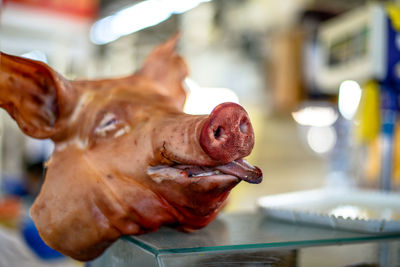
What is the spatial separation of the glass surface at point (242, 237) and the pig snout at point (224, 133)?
123mm

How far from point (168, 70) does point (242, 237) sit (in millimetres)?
368

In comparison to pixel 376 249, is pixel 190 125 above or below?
above

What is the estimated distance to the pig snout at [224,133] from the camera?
0.47m

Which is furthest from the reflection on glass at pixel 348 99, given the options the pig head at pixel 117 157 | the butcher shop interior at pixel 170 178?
the pig head at pixel 117 157

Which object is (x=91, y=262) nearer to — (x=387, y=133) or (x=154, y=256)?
(x=154, y=256)

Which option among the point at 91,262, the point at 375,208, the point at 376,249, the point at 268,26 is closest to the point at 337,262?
the point at 376,249

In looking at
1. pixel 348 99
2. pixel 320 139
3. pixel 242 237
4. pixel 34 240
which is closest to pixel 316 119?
pixel 320 139

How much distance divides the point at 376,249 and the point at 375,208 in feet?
0.75

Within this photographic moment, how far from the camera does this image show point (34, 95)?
2.06 ft

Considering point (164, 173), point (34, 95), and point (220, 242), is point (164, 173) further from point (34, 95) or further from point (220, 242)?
point (34, 95)

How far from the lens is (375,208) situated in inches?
32.9

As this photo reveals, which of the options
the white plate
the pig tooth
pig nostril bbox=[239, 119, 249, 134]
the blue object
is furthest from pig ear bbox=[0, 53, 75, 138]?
the blue object

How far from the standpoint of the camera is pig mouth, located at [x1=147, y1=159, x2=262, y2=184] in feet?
1.64

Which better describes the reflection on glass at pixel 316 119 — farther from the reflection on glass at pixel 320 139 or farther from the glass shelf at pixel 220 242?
the glass shelf at pixel 220 242
